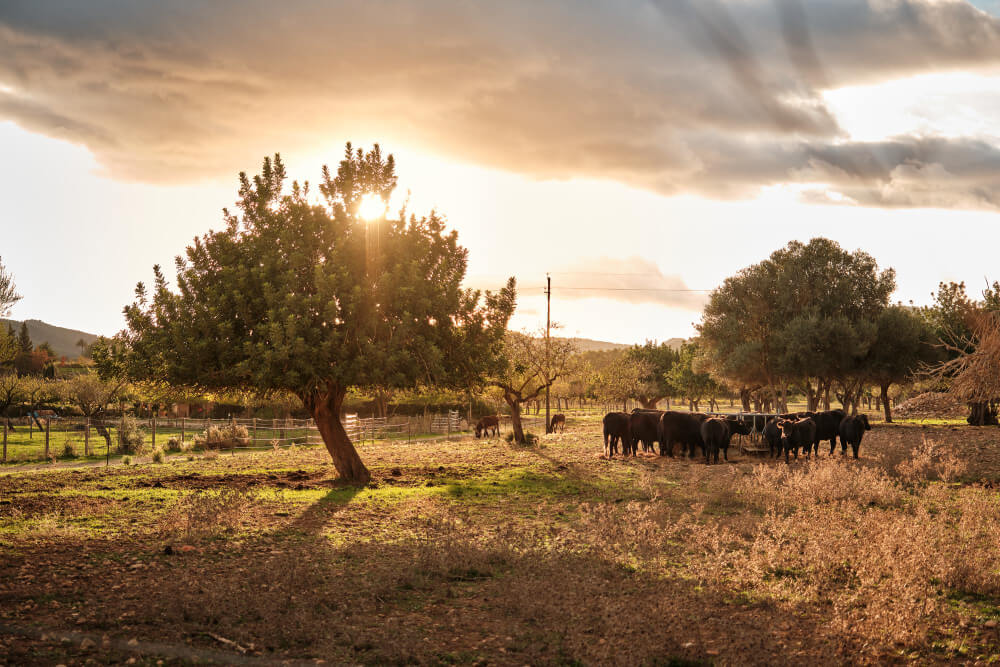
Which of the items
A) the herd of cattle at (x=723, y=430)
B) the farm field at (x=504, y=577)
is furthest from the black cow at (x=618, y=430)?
the farm field at (x=504, y=577)

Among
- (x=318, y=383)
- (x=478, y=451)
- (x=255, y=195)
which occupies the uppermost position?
(x=255, y=195)

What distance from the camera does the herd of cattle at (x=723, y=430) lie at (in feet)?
93.4

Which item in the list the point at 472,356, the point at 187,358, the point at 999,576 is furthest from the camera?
the point at 472,356

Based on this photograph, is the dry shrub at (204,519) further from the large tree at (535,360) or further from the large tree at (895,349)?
the large tree at (895,349)

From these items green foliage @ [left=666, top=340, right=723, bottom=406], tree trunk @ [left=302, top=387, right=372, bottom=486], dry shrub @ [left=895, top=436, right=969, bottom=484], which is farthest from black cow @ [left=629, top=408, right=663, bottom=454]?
green foliage @ [left=666, top=340, right=723, bottom=406]

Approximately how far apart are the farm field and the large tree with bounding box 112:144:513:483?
11.4 feet

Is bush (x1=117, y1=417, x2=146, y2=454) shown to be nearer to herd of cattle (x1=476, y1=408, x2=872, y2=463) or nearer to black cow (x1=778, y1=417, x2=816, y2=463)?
herd of cattle (x1=476, y1=408, x2=872, y2=463)

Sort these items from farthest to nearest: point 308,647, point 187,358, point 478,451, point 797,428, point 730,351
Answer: point 730,351 → point 478,451 → point 797,428 → point 187,358 → point 308,647

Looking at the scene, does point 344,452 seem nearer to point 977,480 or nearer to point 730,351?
point 977,480

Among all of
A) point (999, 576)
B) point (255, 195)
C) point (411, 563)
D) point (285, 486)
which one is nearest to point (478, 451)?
point (285, 486)

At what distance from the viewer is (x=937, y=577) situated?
10.2 m

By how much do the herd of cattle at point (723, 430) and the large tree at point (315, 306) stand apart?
39.1 feet

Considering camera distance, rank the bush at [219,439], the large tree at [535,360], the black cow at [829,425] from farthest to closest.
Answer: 1. the large tree at [535,360]
2. the bush at [219,439]
3. the black cow at [829,425]

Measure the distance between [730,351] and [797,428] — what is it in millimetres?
24847
